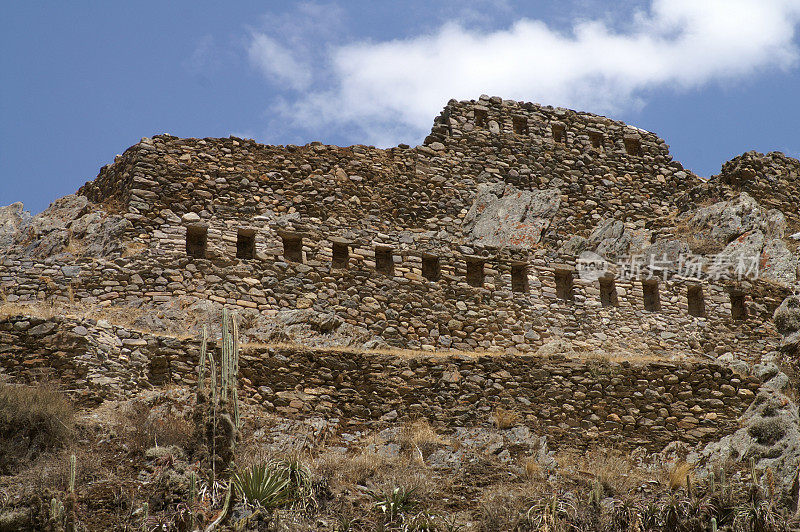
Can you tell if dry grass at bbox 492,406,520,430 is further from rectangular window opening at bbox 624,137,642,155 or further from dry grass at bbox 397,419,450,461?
rectangular window opening at bbox 624,137,642,155

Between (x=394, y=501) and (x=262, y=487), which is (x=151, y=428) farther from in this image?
(x=394, y=501)

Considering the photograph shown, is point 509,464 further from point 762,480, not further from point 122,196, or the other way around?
point 122,196

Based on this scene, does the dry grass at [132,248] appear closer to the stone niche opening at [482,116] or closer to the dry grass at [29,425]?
the dry grass at [29,425]

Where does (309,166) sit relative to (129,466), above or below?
above

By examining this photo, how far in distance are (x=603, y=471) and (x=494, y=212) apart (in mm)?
9225

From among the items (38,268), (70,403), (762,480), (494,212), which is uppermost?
(494,212)

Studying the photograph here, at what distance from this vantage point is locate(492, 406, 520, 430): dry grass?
16.6 m

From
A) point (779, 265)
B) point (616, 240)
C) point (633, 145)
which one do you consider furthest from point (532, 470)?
point (633, 145)

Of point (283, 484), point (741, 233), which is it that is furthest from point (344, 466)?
point (741, 233)

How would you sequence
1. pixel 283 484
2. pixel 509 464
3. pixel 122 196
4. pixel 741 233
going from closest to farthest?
pixel 283 484
pixel 509 464
pixel 122 196
pixel 741 233

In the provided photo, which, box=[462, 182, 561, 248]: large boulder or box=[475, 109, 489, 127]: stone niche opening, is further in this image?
box=[475, 109, 489, 127]: stone niche opening

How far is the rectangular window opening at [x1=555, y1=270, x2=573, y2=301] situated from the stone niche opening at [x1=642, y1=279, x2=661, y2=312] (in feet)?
6.13

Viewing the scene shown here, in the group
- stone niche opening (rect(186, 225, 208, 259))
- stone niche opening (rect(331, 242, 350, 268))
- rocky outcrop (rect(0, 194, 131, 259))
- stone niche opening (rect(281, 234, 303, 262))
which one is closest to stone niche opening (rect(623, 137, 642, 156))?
stone niche opening (rect(331, 242, 350, 268))

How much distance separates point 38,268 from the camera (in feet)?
61.3
